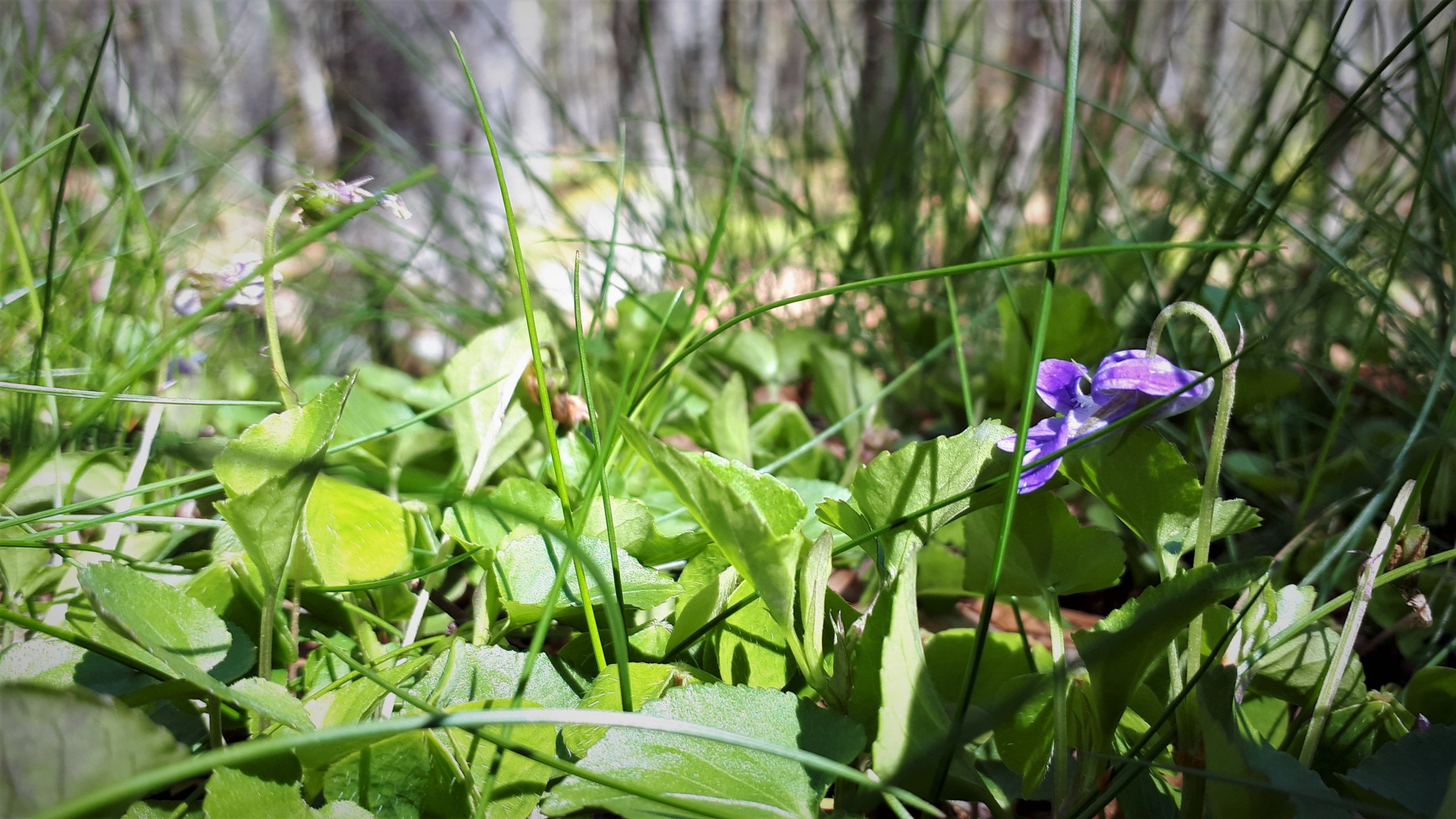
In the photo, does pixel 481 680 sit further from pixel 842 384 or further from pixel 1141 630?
pixel 842 384

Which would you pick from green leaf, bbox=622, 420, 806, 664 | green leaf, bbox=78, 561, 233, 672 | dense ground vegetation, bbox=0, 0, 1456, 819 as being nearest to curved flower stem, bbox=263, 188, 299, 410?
dense ground vegetation, bbox=0, 0, 1456, 819

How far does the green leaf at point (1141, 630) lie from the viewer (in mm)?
362

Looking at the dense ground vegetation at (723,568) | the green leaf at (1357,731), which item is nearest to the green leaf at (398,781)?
the dense ground vegetation at (723,568)

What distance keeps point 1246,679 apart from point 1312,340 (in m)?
0.68

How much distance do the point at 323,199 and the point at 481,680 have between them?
309mm

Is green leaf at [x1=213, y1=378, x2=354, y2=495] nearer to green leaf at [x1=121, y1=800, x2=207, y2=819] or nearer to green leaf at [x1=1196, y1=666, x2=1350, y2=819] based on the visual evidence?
green leaf at [x1=121, y1=800, x2=207, y2=819]

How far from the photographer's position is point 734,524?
39cm

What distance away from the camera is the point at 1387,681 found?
2.07 ft

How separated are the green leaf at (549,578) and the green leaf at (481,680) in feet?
0.10

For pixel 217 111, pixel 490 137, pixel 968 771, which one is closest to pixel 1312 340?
pixel 968 771

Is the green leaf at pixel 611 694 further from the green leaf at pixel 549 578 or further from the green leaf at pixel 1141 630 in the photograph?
the green leaf at pixel 1141 630

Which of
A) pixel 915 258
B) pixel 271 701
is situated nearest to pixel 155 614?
pixel 271 701

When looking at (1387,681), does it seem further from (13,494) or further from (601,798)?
(13,494)

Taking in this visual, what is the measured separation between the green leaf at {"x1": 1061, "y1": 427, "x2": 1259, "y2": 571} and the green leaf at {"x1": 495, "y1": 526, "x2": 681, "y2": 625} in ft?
0.77
